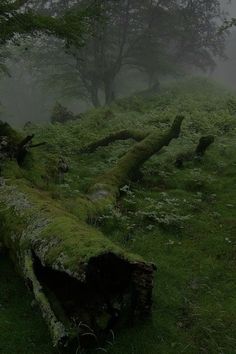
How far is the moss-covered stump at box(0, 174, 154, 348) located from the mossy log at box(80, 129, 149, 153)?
8190 mm

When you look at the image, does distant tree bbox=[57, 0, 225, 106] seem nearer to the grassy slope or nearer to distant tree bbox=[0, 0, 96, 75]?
the grassy slope

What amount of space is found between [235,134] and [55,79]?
19685 mm

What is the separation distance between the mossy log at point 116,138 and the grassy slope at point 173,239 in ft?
0.86

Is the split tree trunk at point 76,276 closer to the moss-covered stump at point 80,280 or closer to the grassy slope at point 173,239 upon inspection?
the moss-covered stump at point 80,280

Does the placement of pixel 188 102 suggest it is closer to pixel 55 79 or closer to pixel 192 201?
pixel 55 79

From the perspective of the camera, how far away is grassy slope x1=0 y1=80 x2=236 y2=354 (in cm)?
555

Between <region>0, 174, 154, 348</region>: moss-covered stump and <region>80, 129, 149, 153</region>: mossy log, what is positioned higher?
<region>80, 129, 149, 153</region>: mossy log

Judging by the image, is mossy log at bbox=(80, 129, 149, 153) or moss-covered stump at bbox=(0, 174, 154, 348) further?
mossy log at bbox=(80, 129, 149, 153)

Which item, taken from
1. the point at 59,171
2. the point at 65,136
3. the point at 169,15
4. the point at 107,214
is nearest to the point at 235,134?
the point at 65,136

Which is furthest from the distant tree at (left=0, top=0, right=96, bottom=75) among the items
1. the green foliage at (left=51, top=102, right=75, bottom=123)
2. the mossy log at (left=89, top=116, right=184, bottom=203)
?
the green foliage at (left=51, top=102, right=75, bottom=123)

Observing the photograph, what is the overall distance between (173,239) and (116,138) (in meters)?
6.96

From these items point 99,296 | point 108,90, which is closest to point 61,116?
point 108,90

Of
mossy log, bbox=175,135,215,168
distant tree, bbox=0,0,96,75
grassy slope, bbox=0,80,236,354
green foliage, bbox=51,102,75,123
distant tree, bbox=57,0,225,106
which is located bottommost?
grassy slope, bbox=0,80,236,354

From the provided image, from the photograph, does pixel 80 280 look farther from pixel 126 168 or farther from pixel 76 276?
pixel 126 168
